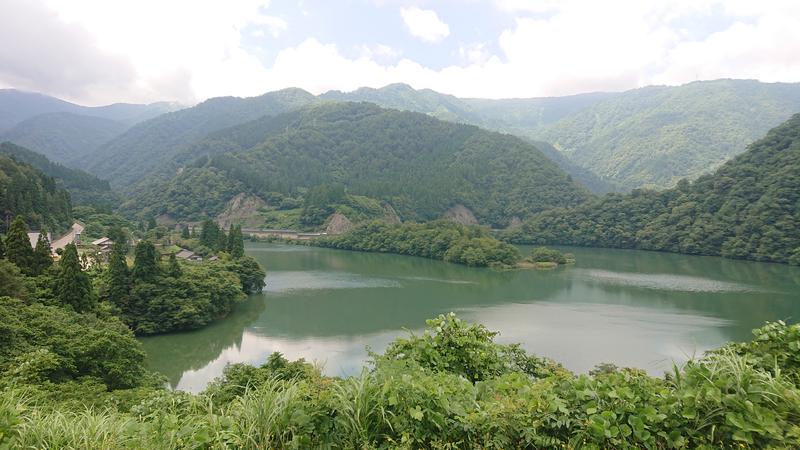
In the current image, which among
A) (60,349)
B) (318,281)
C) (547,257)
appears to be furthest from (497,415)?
(547,257)

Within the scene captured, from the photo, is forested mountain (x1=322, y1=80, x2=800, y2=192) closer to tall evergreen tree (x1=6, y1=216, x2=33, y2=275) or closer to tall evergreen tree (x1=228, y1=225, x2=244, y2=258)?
tall evergreen tree (x1=228, y1=225, x2=244, y2=258)

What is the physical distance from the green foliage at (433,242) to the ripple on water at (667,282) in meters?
9.54

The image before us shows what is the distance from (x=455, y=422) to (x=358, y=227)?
6594 cm

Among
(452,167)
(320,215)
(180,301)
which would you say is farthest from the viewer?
(452,167)

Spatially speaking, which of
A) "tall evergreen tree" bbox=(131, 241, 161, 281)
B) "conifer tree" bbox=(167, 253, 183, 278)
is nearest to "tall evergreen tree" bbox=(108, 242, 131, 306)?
"tall evergreen tree" bbox=(131, 241, 161, 281)

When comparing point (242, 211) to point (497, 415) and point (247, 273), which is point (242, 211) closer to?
point (247, 273)

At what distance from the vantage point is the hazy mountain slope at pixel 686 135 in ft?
→ 466

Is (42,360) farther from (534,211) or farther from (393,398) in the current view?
(534,211)

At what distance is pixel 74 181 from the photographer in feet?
303

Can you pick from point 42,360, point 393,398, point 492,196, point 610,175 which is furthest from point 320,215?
point 610,175

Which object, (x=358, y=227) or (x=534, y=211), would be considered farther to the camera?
(x=534, y=211)

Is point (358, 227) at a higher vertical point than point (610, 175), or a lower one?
lower

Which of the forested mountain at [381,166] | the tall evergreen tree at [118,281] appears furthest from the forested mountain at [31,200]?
the forested mountain at [381,166]

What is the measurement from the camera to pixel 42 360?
1172cm
